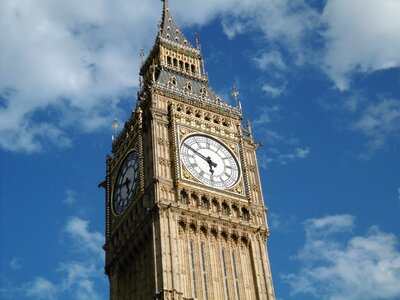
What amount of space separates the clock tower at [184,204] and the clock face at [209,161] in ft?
0.34

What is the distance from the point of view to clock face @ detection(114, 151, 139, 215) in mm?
69056

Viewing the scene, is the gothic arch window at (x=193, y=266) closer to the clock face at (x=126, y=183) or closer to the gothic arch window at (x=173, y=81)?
the clock face at (x=126, y=183)

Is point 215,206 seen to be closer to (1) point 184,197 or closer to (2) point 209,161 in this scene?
(1) point 184,197

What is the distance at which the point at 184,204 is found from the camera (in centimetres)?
6431

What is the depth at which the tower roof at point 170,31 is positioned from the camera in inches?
3378

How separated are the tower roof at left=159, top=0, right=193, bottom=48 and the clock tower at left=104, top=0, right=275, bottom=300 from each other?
384 inches

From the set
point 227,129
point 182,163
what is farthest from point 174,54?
point 182,163

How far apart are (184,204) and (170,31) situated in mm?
29393

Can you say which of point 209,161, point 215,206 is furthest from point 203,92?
point 215,206

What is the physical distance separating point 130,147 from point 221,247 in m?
14.1

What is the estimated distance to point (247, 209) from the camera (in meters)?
67.1

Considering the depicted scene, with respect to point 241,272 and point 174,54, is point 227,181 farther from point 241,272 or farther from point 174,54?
point 174,54

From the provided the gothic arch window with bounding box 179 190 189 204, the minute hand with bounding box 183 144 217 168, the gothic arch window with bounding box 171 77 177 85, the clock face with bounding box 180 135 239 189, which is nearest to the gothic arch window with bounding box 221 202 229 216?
the clock face with bounding box 180 135 239 189

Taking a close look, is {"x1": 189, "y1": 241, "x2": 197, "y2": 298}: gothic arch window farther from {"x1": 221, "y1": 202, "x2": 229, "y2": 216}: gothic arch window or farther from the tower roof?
the tower roof
